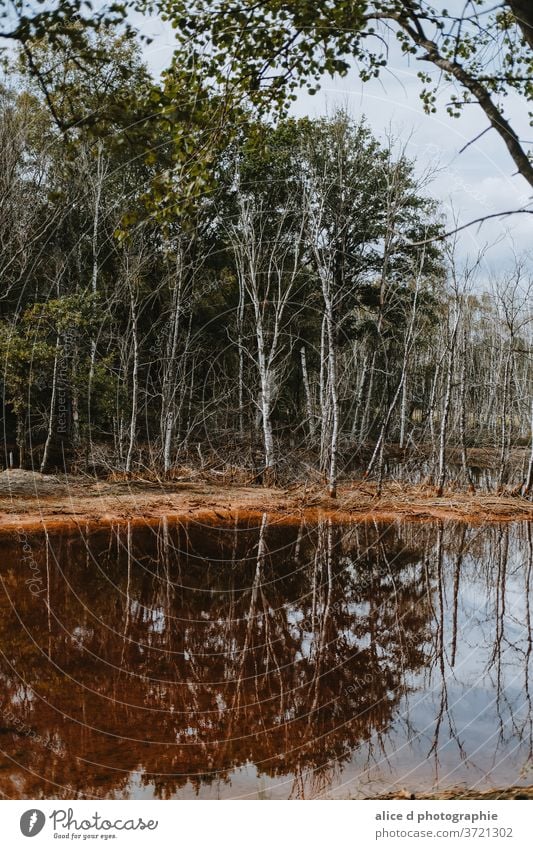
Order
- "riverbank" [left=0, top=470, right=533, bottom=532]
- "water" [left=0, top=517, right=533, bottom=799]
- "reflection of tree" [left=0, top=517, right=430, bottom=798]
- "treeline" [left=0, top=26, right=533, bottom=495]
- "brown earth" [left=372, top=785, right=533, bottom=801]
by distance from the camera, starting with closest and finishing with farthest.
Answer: "brown earth" [left=372, top=785, right=533, bottom=801] → "water" [left=0, top=517, right=533, bottom=799] → "reflection of tree" [left=0, top=517, right=430, bottom=798] → "riverbank" [left=0, top=470, right=533, bottom=532] → "treeline" [left=0, top=26, right=533, bottom=495]

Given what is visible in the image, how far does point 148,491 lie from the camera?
45.7 feet

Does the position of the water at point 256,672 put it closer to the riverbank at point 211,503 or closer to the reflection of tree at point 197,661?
the reflection of tree at point 197,661

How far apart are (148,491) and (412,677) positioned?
31.4ft

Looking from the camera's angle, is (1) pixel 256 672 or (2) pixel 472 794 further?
(1) pixel 256 672

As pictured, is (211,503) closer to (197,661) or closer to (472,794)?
(197,661)

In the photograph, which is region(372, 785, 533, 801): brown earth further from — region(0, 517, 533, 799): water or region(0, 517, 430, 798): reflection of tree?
region(0, 517, 430, 798): reflection of tree

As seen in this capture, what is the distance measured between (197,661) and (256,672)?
0.49 meters

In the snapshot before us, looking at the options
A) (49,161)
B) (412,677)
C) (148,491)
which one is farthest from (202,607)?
(49,161)
